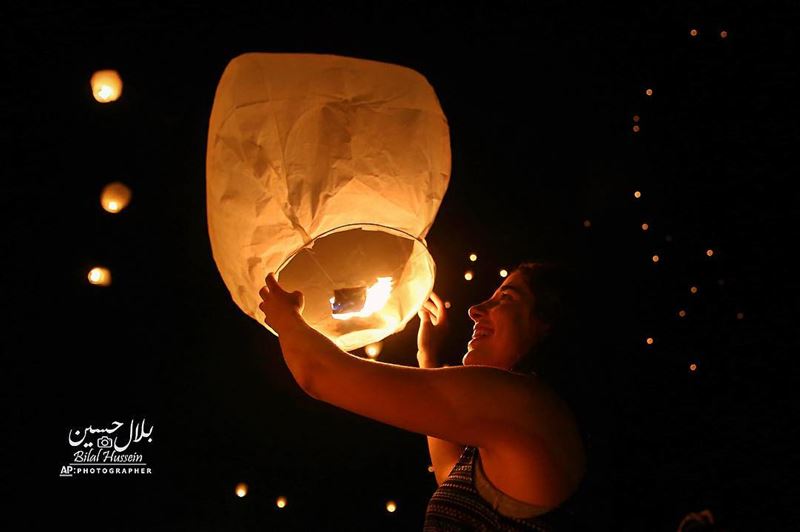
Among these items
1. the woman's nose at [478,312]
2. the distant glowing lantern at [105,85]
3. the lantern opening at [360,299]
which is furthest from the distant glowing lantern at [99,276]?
the woman's nose at [478,312]

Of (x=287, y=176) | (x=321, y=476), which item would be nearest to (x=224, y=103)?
(x=287, y=176)

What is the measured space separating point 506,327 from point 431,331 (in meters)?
0.34

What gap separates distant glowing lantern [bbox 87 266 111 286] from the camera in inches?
51.6

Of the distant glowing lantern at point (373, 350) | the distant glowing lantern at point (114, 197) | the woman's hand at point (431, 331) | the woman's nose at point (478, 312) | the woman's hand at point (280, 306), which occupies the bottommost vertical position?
the woman's hand at point (280, 306)

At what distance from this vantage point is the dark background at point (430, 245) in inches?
51.3

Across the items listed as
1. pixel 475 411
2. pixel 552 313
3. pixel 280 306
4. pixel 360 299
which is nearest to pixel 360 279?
Result: pixel 360 299

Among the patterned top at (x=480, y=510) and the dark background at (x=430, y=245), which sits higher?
the dark background at (x=430, y=245)

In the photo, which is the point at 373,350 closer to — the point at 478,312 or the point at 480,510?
the point at 478,312

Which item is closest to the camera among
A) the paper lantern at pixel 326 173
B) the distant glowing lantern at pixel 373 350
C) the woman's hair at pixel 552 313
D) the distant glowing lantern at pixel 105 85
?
the paper lantern at pixel 326 173

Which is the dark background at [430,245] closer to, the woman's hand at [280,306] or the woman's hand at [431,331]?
the woman's hand at [431,331]

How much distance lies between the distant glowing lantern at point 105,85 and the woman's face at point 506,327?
1.03 m

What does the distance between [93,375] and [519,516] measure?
1.10m

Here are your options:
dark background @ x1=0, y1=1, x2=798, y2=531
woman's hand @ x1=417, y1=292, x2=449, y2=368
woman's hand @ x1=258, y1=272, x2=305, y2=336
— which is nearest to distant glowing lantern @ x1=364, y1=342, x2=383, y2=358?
dark background @ x1=0, y1=1, x2=798, y2=531

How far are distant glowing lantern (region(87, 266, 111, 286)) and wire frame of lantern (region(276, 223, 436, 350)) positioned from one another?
0.68 meters
